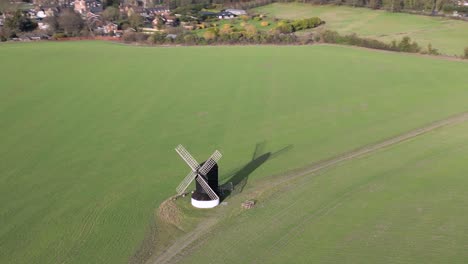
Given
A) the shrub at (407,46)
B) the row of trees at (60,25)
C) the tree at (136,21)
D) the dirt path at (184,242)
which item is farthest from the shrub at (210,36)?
the dirt path at (184,242)

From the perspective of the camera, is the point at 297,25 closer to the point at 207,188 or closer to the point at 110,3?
the point at 110,3

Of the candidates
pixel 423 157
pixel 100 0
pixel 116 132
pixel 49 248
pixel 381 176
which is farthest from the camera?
pixel 100 0

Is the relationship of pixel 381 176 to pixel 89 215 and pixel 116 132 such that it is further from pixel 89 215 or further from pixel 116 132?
pixel 116 132

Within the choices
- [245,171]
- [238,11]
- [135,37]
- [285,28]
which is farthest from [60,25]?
[245,171]

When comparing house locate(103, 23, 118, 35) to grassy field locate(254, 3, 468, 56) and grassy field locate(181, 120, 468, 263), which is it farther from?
grassy field locate(181, 120, 468, 263)

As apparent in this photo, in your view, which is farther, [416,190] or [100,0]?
[100,0]

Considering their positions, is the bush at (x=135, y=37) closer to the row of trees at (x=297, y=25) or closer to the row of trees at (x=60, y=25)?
the row of trees at (x=60, y=25)

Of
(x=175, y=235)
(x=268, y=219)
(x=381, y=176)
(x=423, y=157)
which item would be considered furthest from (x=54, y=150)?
(x=423, y=157)

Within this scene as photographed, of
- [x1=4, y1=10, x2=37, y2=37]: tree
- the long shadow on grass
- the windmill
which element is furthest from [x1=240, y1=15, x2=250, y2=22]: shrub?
the windmill
